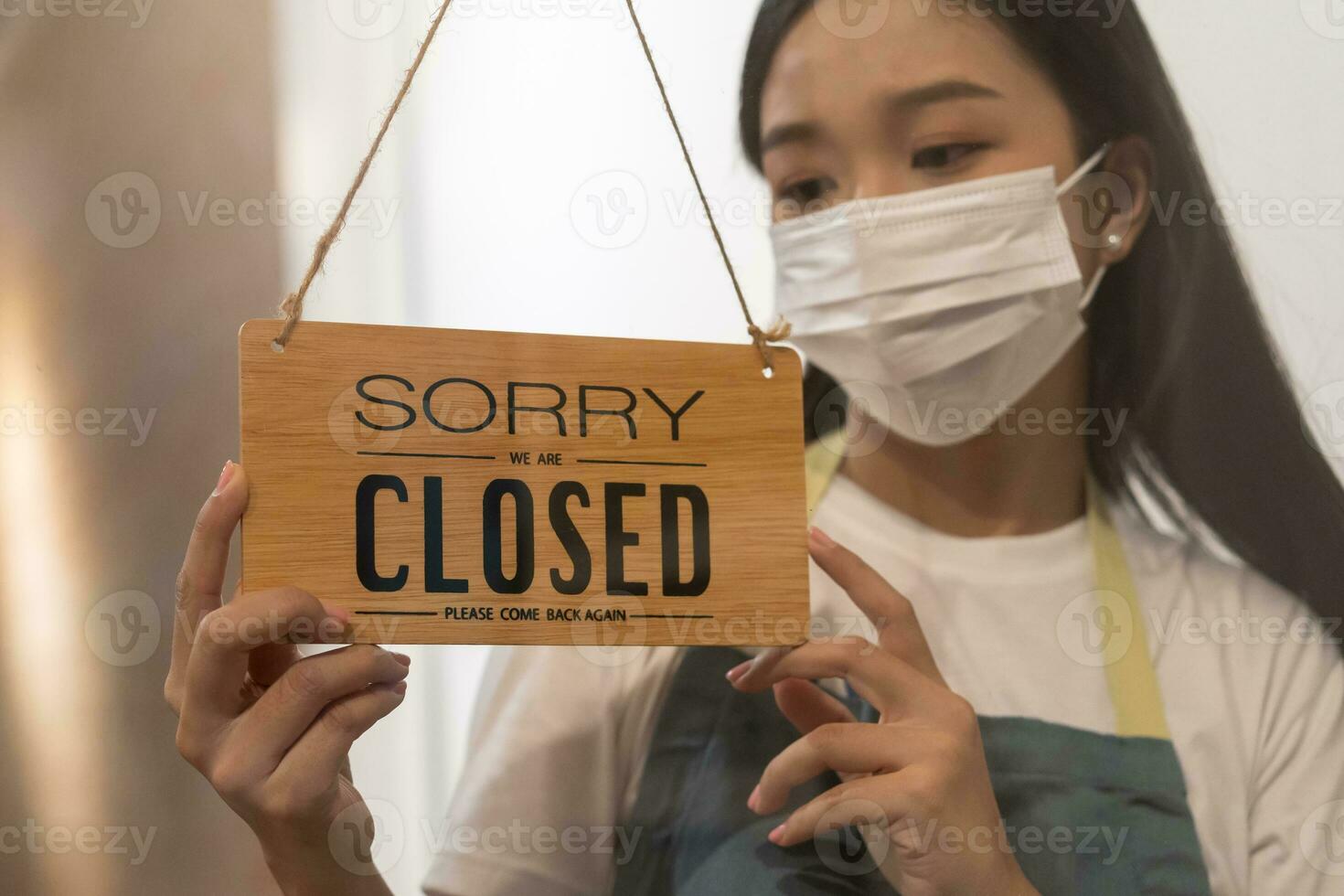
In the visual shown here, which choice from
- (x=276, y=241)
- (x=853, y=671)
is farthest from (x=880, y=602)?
(x=276, y=241)

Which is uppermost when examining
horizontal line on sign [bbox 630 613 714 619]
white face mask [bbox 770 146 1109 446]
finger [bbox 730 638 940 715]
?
white face mask [bbox 770 146 1109 446]

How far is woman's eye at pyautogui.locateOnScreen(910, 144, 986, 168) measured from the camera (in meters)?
1.25

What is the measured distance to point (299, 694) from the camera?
0.86m

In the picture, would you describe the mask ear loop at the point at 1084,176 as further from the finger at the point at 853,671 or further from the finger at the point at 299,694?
the finger at the point at 299,694

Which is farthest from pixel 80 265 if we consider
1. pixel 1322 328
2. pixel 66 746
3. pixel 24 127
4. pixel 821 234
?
pixel 1322 328

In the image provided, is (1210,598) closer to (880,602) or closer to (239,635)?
(880,602)

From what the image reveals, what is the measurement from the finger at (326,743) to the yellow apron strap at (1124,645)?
832mm

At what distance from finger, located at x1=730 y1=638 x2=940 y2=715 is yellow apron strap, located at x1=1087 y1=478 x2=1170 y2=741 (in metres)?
0.35

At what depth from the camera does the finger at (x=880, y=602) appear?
1021 millimetres

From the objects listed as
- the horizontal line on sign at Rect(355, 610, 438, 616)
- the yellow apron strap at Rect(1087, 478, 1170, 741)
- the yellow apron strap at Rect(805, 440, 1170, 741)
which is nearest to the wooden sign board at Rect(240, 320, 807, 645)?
the horizontal line on sign at Rect(355, 610, 438, 616)

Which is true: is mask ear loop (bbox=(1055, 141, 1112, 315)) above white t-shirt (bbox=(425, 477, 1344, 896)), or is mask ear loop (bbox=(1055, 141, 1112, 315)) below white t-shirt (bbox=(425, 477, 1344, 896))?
above

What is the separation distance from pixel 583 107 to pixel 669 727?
0.76 m

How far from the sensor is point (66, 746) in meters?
1.17

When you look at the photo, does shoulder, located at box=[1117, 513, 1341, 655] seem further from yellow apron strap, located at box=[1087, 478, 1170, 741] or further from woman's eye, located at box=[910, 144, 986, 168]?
woman's eye, located at box=[910, 144, 986, 168]
